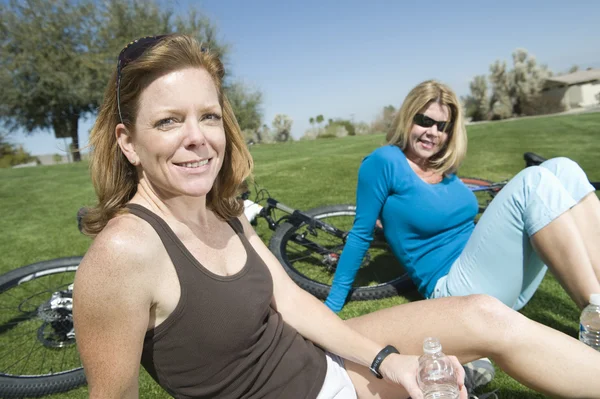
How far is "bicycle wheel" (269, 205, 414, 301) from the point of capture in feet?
12.7

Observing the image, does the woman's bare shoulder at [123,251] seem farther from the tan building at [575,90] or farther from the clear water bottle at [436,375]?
the tan building at [575,90]

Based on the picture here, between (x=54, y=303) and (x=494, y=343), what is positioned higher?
(x=494, y=343)

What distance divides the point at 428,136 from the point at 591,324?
1.52 metres

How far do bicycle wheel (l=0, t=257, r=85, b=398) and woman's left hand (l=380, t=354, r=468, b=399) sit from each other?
196 centimetres

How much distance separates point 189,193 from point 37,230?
5969mm

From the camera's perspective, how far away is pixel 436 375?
60.4 inches

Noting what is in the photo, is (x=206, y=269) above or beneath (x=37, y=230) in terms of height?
above

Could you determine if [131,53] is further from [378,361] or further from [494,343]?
[494,343]

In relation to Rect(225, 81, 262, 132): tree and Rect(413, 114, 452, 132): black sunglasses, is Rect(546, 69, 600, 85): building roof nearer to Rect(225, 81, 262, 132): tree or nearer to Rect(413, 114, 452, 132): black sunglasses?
Rect(225, 81, 262, 132): tree

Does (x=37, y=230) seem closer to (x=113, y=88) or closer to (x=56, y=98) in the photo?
(x=113, y=88)

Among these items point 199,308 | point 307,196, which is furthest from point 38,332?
point 307,196

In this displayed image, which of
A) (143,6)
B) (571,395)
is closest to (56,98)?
(143,6)

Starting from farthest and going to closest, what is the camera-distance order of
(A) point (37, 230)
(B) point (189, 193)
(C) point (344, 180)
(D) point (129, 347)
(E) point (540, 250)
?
(C) point (344, 180), (A) point (37, 230), (E) point (540, 250), (B) point (189, 193), (D) point (129, 347)

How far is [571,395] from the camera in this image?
5.24 ft
